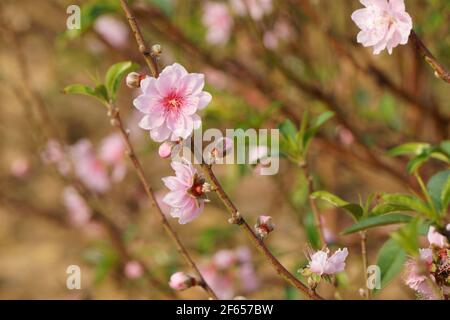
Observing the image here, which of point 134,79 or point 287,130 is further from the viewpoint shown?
point 287,130

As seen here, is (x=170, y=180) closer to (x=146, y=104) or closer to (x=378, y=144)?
(x=146, y=104)

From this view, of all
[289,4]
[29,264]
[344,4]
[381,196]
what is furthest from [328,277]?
[29,264]

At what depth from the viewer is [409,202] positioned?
95cm

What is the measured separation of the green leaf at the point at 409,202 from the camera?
3.06 feet

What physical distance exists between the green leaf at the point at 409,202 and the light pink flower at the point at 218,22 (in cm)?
155

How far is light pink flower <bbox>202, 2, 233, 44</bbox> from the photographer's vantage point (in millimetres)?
2424

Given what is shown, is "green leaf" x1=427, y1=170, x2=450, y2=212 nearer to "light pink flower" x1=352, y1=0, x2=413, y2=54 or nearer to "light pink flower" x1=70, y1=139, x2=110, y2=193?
"light pink flower" x1=352, y1=0, x2=413, y2=54

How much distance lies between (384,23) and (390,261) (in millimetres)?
391

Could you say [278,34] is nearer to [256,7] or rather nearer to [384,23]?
[256,7]

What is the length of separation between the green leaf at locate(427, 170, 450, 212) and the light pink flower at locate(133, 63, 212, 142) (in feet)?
1.33

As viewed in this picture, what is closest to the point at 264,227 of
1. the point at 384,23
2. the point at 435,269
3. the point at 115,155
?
the point at 435,269

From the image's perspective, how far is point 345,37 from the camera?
Result: 213cm

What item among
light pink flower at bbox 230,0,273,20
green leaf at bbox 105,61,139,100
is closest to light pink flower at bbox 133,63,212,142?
green leaf at bbox 105,61,139,100

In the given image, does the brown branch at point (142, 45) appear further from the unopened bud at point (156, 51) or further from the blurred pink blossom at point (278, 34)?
the blurred pink blossom at point (278, 34)
